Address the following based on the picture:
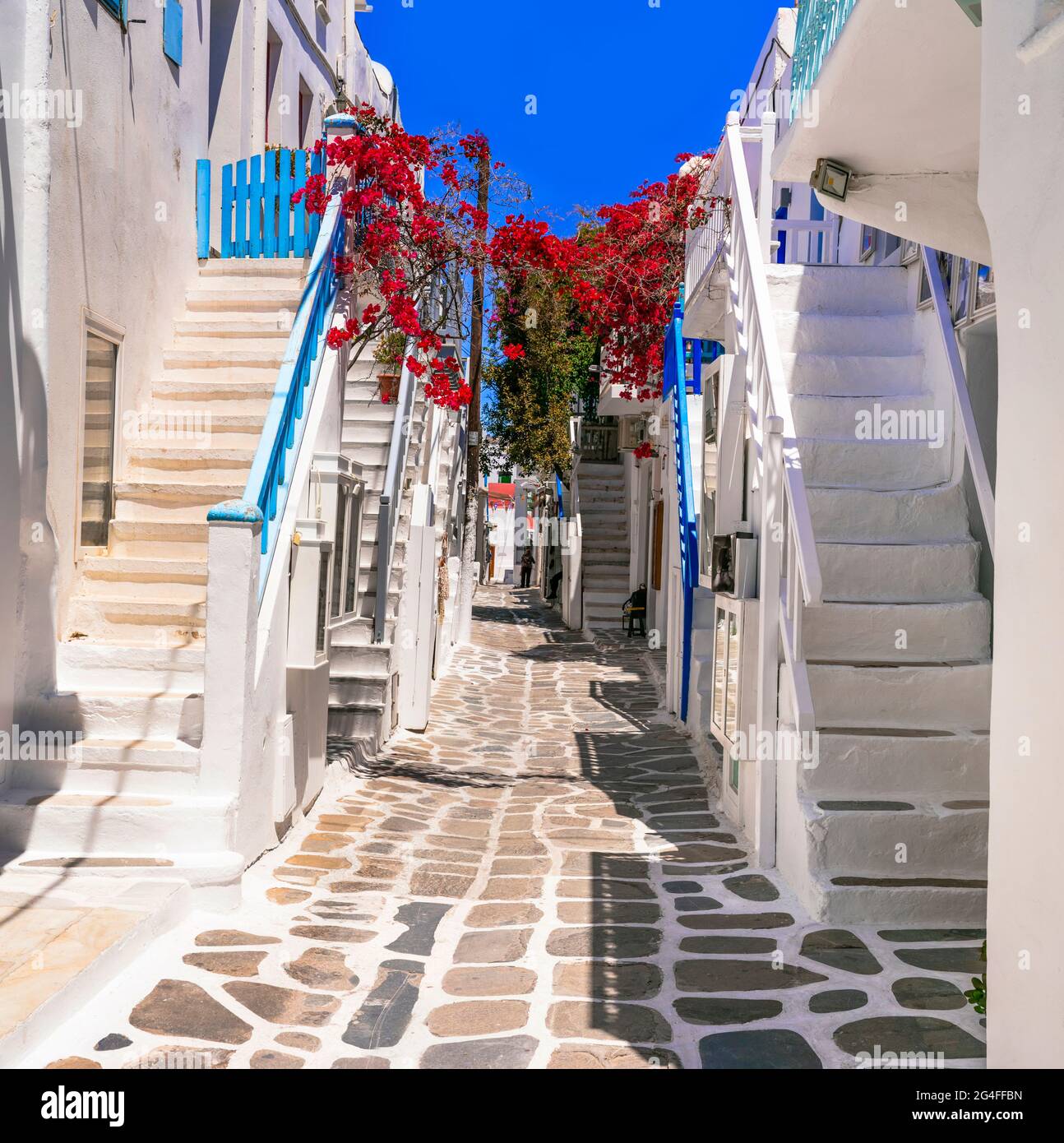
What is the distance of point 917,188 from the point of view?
17.6 ft

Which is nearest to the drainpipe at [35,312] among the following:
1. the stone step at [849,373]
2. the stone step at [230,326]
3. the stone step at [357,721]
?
the stone step at [230,326]

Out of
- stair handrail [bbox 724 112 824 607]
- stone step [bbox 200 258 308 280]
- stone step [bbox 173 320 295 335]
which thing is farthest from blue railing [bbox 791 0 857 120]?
stone step [bbox 200 258 308 280]

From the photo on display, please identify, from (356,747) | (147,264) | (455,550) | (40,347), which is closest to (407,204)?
(147,264)

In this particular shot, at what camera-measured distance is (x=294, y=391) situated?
6.58m

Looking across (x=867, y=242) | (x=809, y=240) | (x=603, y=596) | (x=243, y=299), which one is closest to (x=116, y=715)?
(x=243, y=299)

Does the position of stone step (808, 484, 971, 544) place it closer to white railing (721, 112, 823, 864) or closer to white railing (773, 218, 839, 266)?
white railing (721, 112, 823, 864)

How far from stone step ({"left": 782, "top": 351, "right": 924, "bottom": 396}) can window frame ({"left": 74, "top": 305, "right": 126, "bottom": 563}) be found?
15.7ft

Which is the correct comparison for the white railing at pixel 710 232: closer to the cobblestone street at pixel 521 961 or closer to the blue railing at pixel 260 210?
the blue railing at pixel 260 210

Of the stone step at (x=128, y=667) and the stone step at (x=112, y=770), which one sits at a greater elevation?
Result: the stone step at (x=128, y=667)

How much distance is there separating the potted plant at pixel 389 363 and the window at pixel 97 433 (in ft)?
13.9

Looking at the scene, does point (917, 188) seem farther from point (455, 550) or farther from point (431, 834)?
point (455, 550)

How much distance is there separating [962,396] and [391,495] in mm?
5391

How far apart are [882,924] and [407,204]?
6.13 m

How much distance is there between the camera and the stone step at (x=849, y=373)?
8219 millimetres
